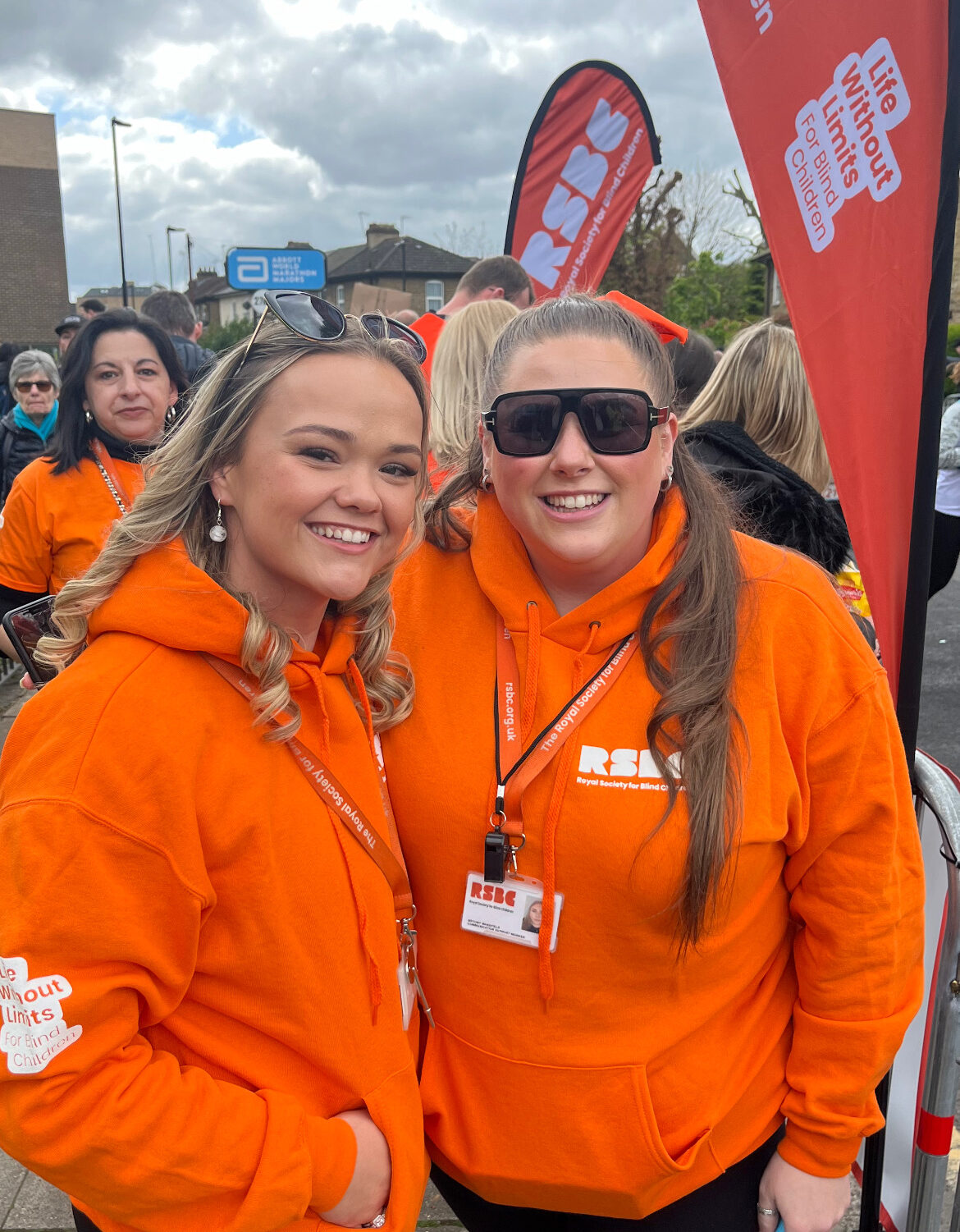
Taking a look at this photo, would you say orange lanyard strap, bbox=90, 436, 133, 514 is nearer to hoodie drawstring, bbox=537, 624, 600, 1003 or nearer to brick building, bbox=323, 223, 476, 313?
hoodie drawstring, bbox=537, 624, 600, 1003

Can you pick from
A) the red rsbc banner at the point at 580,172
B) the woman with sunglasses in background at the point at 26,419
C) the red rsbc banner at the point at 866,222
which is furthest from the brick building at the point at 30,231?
the red rsbc banner at the point at 866,222

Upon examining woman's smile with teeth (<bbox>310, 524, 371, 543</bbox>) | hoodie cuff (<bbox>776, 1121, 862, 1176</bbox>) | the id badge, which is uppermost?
woman's smile with teeth (<bbox>310, 524, 371, 543</bbox>)

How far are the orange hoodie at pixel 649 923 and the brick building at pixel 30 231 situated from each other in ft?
158

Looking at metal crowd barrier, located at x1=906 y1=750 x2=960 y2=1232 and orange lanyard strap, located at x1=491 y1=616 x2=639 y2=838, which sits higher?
orange lanyard strap, located at x1=491 y1=616 x2=639 y2=838

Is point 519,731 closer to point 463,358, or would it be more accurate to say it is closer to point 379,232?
point 463,358

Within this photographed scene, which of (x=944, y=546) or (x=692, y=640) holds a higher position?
(x=692, y=640)

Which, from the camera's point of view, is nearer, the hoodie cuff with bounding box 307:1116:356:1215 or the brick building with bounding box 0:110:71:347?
the hoodie cuff with bounding box 307:1116:356:1215


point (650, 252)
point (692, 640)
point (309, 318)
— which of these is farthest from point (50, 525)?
point (650, 252)

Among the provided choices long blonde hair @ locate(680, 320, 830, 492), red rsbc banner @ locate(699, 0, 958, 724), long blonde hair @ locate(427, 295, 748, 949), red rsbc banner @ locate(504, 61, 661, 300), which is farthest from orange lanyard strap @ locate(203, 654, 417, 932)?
red rsbc banner @ locate(504, 61, 661, 300)

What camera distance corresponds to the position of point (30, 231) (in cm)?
4541

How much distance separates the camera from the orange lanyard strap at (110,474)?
3811 mm

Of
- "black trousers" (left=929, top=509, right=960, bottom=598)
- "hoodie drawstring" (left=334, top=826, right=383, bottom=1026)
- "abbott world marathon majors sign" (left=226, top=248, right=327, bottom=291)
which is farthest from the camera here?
"abbott world marathon majors sign" (left=226, top=248, right=327, bottom=291)

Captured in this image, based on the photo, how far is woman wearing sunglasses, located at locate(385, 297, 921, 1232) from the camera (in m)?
1.64

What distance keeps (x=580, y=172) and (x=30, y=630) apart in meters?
6.41
